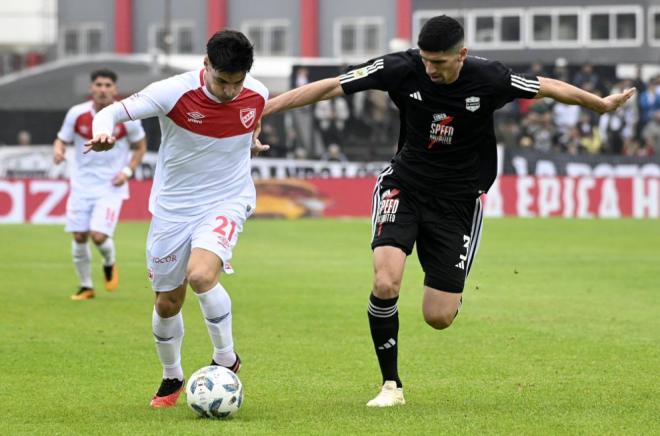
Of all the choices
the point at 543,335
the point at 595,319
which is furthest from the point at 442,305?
the point at 595,319

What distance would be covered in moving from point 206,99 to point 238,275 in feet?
34.1

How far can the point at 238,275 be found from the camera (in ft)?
61.1

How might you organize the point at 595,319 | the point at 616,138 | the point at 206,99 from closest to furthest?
the point at 206,99 < the point at 595,319 < the point at 616,138

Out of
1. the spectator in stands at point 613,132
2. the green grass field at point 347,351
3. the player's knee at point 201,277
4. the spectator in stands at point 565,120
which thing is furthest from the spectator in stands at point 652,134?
the player's knee at point 201,277

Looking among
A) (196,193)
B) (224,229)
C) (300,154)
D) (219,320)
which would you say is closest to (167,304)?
(219,320)

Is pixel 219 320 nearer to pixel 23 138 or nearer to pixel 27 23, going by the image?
pixel 23 138

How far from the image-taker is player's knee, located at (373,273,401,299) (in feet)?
27.6

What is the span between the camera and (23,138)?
33688mm

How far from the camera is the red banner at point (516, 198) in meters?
30.6

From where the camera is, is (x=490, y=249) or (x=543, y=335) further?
(x=490, y=249)

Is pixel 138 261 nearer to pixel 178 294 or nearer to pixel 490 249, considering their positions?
pixel 490 249

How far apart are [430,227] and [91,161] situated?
783 centimetres

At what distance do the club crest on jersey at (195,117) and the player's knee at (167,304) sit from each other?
111 cm

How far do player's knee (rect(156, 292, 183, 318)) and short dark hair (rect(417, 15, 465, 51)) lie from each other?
223cm
